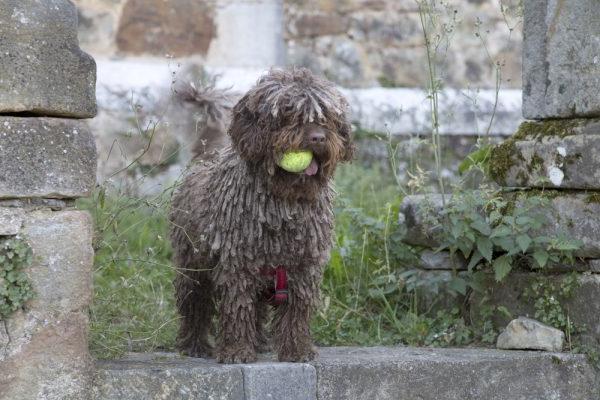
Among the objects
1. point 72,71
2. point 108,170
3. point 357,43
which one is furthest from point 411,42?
point 72,71

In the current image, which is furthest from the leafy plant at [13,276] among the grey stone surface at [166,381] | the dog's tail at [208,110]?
the dog's tail at [208,110]

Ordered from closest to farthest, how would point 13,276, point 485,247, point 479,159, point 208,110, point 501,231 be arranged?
point 13,276 → point 501,231 → point 485,247 → point 208,110 → point 479,159

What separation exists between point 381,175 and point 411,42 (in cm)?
118

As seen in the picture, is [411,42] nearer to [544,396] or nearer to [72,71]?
[544,396]

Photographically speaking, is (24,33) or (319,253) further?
(319,253)

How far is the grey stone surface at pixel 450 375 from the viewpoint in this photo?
4.41m

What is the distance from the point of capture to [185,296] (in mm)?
4895

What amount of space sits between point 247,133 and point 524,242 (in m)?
1.52

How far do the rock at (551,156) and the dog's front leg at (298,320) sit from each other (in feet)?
4.43

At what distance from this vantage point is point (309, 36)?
8070 millimetres

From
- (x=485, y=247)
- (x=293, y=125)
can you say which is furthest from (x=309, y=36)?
(x=293, y=125)

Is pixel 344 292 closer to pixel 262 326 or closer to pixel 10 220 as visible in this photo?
pixel 262 326

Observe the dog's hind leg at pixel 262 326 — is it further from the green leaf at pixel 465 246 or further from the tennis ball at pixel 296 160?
the green leaf at pixel 465 246

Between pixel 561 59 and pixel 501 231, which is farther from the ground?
pixel 561 59
